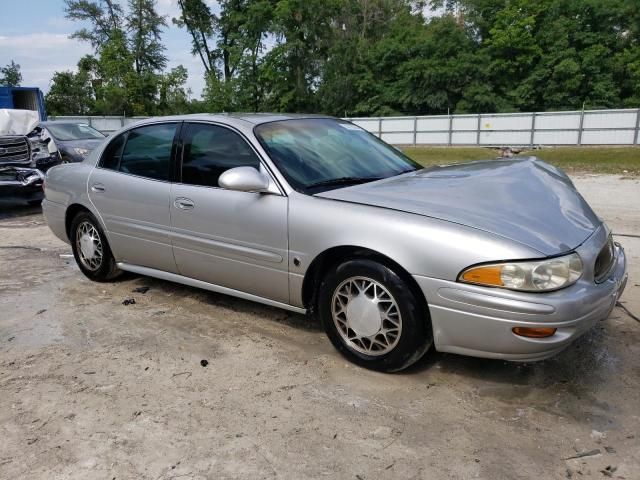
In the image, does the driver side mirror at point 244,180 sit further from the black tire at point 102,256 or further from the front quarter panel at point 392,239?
the black tire at point 102,256

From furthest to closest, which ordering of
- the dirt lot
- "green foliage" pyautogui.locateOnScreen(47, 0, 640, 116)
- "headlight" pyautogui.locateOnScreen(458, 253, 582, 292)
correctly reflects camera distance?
"green foliage" pyautogui.locateOnScreen(47, 0, 640, 116) < "headlight" pyautogui.locateOnScreen(458, 253, 582, 292) < the dirt lot

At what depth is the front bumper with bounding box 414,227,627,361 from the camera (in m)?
2.63

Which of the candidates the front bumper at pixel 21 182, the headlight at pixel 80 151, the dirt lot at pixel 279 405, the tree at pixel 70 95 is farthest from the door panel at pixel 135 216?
the tree at pixel 70 95

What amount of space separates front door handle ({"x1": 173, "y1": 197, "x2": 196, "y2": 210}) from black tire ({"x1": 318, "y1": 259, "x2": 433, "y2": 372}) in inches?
48.7

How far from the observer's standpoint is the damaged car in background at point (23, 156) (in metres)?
9.09

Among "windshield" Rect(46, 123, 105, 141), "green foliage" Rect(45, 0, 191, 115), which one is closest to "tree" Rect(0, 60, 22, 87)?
"green foliage" Rect(45, 0, 191, 115)

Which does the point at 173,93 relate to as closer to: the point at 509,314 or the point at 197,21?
the point at 197,21

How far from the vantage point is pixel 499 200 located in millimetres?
3135

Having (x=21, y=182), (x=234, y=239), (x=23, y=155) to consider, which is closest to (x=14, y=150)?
(x=23, y=155)

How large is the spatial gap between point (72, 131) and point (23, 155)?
3.33m

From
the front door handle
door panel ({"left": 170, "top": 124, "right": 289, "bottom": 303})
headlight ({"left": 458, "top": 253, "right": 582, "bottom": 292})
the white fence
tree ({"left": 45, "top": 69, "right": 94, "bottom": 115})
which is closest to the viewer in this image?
headlight ({"left": 458, "top": 253, "right": 582, "bottom": 292})

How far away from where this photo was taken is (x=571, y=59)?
38906 mm

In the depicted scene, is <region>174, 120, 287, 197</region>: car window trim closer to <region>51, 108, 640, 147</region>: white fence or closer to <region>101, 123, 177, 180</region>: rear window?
<region>101, 123, 177, 180</region>: rear window

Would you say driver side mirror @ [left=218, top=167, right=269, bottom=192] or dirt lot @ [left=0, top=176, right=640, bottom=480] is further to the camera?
driver side mirror @ [left=218, top=167, right=269, bottom=192]
